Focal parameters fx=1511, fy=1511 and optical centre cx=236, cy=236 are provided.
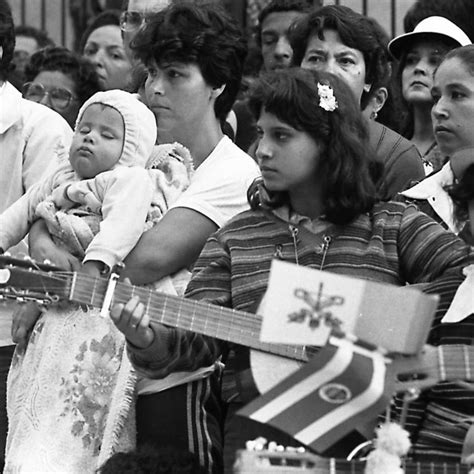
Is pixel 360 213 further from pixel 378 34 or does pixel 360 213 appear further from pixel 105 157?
pixel 378 34

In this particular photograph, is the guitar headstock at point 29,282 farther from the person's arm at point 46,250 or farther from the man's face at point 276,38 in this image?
the man's face at point 276,38

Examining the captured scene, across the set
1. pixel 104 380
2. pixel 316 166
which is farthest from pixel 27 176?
pixel 316 166

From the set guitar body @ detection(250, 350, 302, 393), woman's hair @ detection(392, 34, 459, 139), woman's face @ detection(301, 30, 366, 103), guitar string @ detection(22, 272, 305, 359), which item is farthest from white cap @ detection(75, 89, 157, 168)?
woman's hair @ detection(392, 34, 459, 139)

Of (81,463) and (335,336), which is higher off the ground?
(335,336)

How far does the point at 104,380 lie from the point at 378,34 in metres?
1.77

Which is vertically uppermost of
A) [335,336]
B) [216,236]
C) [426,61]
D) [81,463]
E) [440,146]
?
[426,61]

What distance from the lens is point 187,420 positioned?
15.3 ft

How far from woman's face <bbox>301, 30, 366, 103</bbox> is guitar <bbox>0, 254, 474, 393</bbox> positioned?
1.56 meters

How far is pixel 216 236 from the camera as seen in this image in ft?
14.9

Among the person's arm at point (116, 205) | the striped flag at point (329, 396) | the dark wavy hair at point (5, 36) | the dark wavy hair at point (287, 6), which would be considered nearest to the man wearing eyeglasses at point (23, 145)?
the dark wavy hair at point (5, 36)

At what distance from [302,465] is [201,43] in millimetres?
2090

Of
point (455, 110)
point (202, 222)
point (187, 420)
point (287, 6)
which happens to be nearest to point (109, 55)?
point (287, 6)

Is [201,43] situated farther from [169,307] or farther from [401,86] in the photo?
[169,307]

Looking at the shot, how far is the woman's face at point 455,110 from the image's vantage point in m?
4.88
